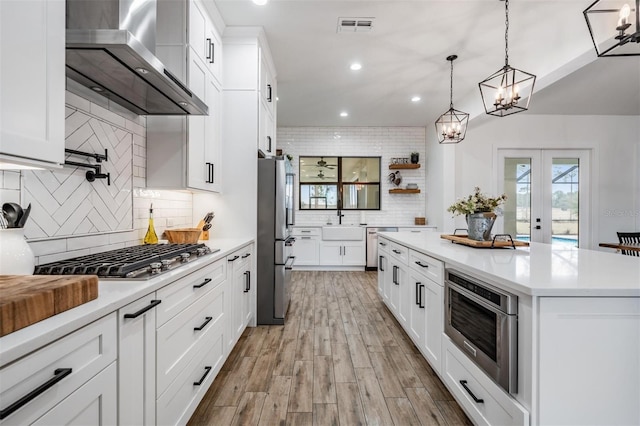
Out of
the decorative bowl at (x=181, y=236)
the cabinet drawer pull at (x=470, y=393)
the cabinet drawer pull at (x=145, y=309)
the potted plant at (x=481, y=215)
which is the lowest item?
Result: the cabinet drawer pull at (x=470, y=393)

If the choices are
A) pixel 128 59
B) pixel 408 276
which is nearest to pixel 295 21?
pixel 128 59

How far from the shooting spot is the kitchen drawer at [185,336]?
128cm

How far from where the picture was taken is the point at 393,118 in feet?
19.4

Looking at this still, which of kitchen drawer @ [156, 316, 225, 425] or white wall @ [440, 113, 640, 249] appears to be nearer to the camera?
kitchen drawer @ [156, 316, 225, 425]

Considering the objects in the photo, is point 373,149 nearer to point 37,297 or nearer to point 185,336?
point 185,336

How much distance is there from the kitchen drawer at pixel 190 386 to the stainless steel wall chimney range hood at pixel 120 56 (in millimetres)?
1453

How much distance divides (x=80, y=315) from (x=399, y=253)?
250 centimetres

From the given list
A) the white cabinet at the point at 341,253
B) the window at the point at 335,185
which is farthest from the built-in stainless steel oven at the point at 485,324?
the window at the point at 335,185

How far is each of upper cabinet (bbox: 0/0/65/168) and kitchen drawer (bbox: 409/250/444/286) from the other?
200cm

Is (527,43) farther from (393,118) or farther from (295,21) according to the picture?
(393,118)

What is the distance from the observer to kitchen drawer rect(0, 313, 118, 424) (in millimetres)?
644

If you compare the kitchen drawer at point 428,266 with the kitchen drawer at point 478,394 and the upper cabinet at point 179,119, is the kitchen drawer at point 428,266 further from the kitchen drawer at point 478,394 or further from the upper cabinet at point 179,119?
the upper cabinet at point 179,119

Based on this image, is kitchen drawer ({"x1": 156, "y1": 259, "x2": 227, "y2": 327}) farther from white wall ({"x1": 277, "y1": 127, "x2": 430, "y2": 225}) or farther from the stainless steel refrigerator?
white wall ({"x1": 277, "y1": 127, "x2": 430, "y2": 225})

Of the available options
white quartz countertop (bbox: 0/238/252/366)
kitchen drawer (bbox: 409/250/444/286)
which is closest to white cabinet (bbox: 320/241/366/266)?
kitchen drawer (bbox: 409/250/444/286)
